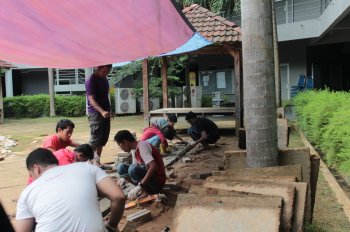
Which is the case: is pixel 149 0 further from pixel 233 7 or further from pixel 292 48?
pixel 292 48

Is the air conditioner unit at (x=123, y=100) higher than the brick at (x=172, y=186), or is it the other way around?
the air conditioner unit at (x=123, y=100)

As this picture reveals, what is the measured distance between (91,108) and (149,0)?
3.34 metres

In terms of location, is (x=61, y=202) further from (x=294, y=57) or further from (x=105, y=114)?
(x=294, y=57)

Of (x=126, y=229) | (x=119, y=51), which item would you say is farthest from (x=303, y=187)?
(x=119, y=51)

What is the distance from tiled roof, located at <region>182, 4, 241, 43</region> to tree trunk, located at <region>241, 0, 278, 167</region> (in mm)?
7307

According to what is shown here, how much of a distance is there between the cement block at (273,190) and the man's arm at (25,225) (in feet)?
4.14

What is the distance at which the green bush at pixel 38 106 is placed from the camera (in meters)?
24.4

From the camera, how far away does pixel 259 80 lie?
11.5 feet

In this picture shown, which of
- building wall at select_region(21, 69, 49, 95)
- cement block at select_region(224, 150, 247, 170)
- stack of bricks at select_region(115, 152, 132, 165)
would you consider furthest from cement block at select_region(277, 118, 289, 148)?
building wall at select_region(21, 69, 49, 95)

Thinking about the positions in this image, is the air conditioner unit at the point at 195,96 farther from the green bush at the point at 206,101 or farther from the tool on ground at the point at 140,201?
the tool on ground at the point at 140,201

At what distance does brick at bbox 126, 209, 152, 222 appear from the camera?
449cm

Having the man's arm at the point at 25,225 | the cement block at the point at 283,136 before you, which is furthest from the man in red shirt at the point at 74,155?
the cement block at the point at 283,136

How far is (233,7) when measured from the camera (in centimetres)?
1875

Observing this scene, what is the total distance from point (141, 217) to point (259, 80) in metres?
2.00
